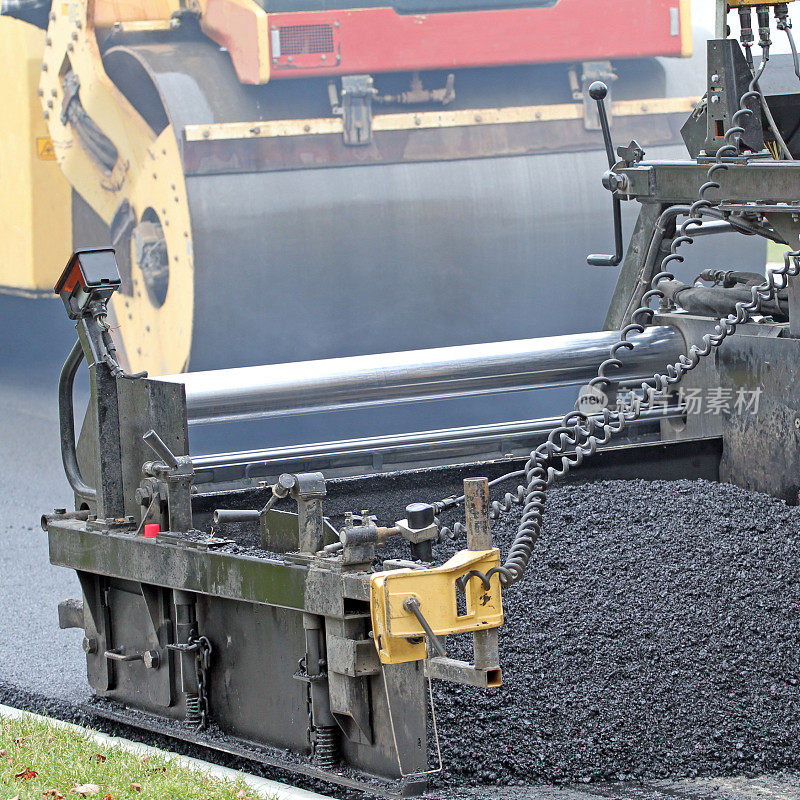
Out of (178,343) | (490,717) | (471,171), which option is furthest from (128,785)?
(471,171)

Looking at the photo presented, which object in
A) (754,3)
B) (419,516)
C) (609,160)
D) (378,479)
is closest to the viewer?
(419,516)

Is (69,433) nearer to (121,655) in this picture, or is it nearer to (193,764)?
(121,655)

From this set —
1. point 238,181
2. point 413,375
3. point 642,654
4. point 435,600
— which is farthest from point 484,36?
point 435,600

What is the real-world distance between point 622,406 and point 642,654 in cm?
132

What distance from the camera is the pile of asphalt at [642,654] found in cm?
310

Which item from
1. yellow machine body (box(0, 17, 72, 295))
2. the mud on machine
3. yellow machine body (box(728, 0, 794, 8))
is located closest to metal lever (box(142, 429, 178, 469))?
the mud on machine

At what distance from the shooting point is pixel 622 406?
178 inches

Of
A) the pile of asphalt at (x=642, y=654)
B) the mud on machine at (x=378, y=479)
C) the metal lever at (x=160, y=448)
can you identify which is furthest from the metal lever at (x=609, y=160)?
the metal lever at (x=160, y=448)

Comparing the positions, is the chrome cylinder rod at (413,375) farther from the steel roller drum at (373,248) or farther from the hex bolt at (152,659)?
the steel roller drum at (373,248)

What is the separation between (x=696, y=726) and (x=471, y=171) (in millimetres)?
6243

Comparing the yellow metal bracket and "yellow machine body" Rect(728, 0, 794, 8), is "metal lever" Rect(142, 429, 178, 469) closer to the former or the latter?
the yellow metal bracket

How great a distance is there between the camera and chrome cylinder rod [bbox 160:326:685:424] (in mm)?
4316

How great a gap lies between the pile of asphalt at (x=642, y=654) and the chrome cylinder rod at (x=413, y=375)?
757 mm

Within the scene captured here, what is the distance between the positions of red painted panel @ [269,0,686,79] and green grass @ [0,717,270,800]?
229 inches
